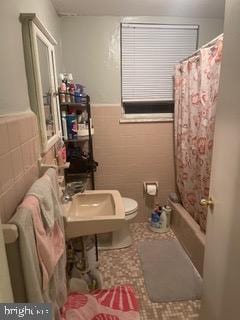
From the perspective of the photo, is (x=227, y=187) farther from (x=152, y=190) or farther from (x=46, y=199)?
(x=152, y=190)

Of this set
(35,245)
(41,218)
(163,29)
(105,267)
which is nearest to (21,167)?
(41,218)

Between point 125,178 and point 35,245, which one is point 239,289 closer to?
point 35,245

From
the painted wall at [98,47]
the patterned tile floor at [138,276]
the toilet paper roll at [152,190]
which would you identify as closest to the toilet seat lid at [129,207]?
the toilet paper roll at [152,190]

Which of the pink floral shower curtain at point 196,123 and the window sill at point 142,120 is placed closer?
the pink floral shower curtain at point 196,123

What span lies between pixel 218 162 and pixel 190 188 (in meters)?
1.20

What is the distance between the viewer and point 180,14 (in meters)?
2.18

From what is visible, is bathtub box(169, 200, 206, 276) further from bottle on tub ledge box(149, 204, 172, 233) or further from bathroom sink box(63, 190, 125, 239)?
bathroom sink box(63, 190, 125, 239)

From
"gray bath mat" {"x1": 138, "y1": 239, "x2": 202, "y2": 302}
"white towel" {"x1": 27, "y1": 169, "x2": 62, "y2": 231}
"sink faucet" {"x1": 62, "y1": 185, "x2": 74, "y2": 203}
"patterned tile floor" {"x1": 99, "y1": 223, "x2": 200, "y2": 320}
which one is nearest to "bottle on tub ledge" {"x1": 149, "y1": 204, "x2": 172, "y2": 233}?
"patterned tile floor" {"x1": 99, "y1": 223, "x2": 200, "y2": 320}

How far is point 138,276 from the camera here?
1.93 meters

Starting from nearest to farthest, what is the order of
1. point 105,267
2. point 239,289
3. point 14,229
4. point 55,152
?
point 14,229, point 239,289, point 55,152, point 105,267

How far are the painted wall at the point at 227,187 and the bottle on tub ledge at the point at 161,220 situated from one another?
1378 millimetres

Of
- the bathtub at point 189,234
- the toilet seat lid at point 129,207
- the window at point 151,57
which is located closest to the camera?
the bathtub at point 189,234

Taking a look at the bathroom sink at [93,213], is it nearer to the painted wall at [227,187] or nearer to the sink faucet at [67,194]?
the sink faucet at [67,194]

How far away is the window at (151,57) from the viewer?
229 centimetres
